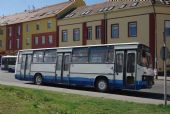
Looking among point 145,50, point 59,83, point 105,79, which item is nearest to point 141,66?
point 145,50

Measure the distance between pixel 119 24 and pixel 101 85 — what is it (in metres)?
30.4

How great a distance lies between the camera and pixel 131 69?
837 inches

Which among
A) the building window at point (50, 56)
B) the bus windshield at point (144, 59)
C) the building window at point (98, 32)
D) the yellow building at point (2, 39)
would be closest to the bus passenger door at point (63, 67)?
the building window at point (50, 56)

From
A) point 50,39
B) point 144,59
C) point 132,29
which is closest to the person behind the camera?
point 144,59

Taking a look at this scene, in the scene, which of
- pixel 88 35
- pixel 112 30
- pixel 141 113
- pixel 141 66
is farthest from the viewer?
pixel 88 35

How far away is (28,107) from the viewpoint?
11180mm

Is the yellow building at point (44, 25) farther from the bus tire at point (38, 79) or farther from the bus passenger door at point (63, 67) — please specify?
the bus passenger door at point (63, 67)

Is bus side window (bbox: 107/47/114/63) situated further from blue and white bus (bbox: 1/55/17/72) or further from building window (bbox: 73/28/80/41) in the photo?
building window (bbox: 73/28/80/41)

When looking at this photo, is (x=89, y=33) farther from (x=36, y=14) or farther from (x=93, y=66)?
(x=93, y=66)

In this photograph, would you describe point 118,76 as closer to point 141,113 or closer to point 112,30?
point 141,113

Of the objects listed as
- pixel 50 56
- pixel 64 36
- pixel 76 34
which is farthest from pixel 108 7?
pixel 50 56

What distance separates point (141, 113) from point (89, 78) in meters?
11.9

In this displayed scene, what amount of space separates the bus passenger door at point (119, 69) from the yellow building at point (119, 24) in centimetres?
2418

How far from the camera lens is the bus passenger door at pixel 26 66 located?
95.3 ft
